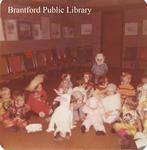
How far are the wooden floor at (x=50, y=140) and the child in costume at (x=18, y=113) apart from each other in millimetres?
28

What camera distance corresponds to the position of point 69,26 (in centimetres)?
123

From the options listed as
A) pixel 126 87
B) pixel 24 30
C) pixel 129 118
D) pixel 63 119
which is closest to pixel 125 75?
pixel 126 87

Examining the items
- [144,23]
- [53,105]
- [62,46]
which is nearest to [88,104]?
[53,105]

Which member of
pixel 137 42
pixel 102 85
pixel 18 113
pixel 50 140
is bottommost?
pixel 50 140

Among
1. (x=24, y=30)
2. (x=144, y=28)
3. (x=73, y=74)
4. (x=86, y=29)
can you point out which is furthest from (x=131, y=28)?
(x=24, y=30)

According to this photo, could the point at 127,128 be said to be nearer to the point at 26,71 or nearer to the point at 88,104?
the point at 88,104

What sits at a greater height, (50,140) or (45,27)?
(45,27)

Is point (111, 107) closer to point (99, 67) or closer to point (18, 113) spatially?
point (99, 67)

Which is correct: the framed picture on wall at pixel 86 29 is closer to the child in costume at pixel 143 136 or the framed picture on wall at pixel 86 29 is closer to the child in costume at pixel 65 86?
the child in costume at pixel 65 86

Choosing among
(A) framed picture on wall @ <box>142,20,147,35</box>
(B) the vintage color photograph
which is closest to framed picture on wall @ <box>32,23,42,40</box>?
(B) the vintage color photograph

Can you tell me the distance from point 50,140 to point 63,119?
0.31 feet

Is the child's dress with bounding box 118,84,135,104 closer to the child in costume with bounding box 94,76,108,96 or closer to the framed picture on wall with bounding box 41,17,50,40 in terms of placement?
the child in costume with bounding box 94,76,108,96

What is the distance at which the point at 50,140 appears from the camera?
1.29 meters

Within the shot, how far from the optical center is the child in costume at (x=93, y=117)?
4.15 feet
